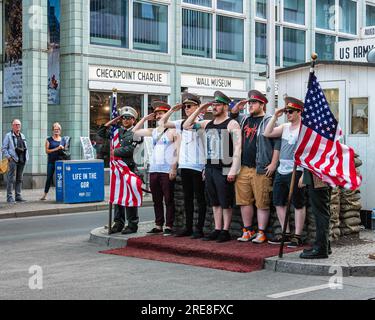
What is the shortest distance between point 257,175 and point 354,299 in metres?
3.18

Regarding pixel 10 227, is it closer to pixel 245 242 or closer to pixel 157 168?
pixel 157 168

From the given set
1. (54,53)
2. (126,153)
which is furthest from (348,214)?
(54,53)

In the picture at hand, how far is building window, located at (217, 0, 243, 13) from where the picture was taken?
27.2 m

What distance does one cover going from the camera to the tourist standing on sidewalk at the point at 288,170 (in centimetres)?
935

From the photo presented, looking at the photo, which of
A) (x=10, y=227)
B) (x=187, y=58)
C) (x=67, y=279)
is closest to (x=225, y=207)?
(x=67, y=279)

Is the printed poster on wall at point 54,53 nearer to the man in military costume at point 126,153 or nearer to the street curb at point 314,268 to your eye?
the man in military costume at point 126,153

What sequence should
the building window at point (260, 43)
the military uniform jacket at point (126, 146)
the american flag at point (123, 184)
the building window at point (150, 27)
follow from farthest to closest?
the building window at point (260, 43) → the building window at point (150, 27) → the military uniform jacket at point (126, 146) → the american flag at point (123, 184)

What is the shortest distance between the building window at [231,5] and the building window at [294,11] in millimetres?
2558

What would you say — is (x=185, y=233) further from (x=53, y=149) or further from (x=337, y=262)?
(x=53, y=149)

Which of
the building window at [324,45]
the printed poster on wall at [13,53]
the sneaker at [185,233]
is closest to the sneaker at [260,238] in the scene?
the sneaker at [185,233]

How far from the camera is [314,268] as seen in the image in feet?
27.2

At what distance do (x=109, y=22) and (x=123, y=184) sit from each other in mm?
13499
